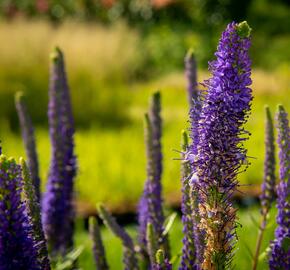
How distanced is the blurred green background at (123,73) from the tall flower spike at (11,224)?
3026mm

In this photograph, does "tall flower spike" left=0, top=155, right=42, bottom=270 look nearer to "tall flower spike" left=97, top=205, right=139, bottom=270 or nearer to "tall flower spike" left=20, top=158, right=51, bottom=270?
"tall flower spike" left=20, top=158, right=51, bottom=270

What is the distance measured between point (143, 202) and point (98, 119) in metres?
10.8

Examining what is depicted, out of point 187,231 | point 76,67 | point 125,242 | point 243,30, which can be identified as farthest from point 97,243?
point 76,67

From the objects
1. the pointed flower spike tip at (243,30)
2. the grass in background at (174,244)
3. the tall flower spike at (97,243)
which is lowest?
the grass in background at (174,244)

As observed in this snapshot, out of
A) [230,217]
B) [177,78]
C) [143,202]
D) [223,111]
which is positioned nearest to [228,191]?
[230,217]

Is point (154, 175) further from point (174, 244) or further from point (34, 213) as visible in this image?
point (174, 244)

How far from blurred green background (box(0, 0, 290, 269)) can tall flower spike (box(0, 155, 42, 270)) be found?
9.93 ft

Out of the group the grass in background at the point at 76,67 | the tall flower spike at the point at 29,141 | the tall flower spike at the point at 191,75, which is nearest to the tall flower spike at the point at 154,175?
the tall flower spike at the point at 191,75

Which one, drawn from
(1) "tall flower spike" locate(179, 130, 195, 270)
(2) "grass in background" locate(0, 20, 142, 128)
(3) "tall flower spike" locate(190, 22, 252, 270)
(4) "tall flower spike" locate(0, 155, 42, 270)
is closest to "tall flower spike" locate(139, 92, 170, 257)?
(1) "tall flower spike" locate(179, 130, 195, 270)

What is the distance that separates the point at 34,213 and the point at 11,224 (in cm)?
32

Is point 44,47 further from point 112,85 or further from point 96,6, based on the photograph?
point 96,6

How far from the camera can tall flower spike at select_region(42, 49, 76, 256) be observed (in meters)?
3.19

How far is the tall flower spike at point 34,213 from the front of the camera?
194 cm

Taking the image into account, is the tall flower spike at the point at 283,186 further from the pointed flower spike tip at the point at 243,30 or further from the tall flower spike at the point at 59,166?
the tall flower spike at the point at 59,166
